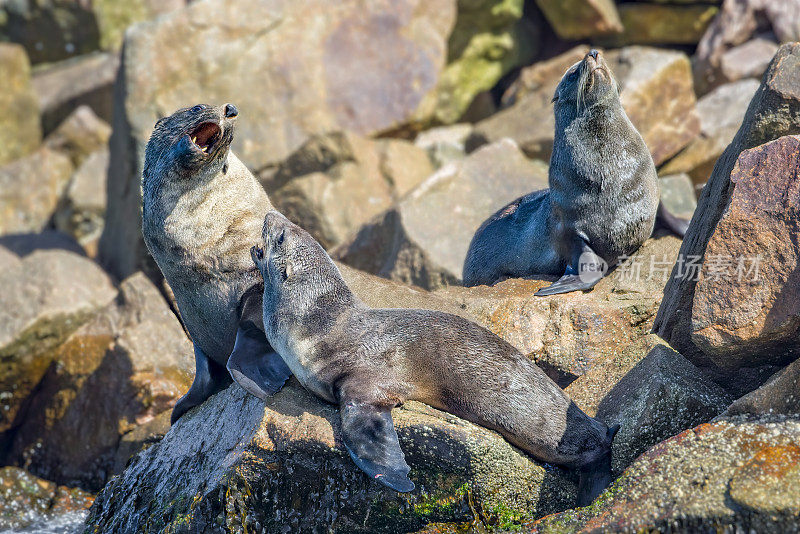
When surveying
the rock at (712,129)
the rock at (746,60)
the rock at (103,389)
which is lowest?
the rock at (103,389)

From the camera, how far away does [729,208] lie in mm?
5012

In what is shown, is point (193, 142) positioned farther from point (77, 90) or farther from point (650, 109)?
point (77, 90)

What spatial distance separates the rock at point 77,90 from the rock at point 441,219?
8731mm

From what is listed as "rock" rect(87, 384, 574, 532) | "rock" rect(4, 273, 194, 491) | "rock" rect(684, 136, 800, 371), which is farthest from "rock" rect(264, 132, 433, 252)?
"rock" rect(684, 136, 800, 371)

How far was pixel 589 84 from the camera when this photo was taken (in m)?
7.02

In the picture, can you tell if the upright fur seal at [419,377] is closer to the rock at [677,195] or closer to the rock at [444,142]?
the rock at [677,195]

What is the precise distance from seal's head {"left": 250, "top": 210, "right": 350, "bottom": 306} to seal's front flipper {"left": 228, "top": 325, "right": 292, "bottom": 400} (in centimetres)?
34

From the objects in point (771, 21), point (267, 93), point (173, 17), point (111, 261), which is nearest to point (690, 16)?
point (771, 21)

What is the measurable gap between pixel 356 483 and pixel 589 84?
3.72m

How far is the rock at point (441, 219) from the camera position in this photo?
9.23 metres

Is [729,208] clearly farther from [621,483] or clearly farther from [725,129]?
[725,129]

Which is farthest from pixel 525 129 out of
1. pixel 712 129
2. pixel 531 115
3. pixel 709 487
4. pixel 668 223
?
pixel 709 487

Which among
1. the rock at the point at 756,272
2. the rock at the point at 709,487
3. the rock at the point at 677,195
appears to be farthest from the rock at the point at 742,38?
the rock at the point at 709,487

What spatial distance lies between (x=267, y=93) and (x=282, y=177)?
141cm
